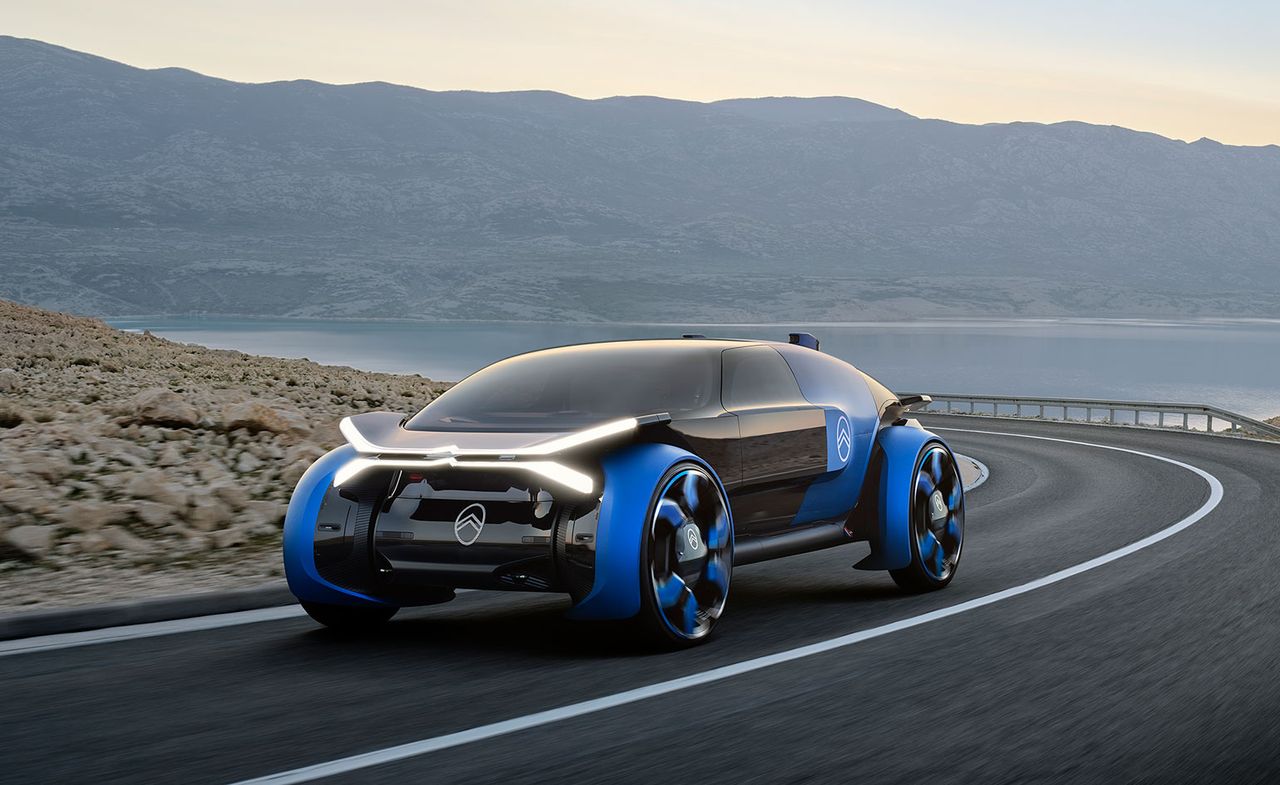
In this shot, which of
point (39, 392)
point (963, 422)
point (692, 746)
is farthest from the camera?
point (963, 422)

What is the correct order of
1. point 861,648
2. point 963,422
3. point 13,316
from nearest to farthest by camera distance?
point 861,648 → point 963,422 → point 13,316

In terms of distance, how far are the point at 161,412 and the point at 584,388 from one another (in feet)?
28.3

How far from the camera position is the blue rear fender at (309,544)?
638 centimetres

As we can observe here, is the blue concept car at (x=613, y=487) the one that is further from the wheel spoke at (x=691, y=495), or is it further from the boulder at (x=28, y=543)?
the boulder at (x=28, y=543)

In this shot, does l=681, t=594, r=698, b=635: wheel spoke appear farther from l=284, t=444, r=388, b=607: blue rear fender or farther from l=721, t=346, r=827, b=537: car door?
l=284, t=444, r=388, b=607: blue rear fender

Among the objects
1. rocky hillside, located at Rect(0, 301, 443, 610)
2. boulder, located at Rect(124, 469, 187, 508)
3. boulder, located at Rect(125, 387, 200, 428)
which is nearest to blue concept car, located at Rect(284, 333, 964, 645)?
rocky hillside, located at Rect(0, 301, 443, 610)

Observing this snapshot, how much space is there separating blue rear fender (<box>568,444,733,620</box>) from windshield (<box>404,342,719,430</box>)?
66cm

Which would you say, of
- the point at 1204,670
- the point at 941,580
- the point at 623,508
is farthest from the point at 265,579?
the point at 1204,670

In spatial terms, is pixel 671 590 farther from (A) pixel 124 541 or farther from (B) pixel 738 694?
(A) pixel 124 541

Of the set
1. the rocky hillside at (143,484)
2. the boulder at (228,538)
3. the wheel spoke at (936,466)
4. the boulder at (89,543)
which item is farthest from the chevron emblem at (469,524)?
the boulder at (228,538)

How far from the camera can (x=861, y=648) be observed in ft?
21.2

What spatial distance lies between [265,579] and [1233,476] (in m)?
16.7

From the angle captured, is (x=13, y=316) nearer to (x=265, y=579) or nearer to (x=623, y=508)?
(x=265, y=579)

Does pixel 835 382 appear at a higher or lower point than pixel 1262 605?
higher
